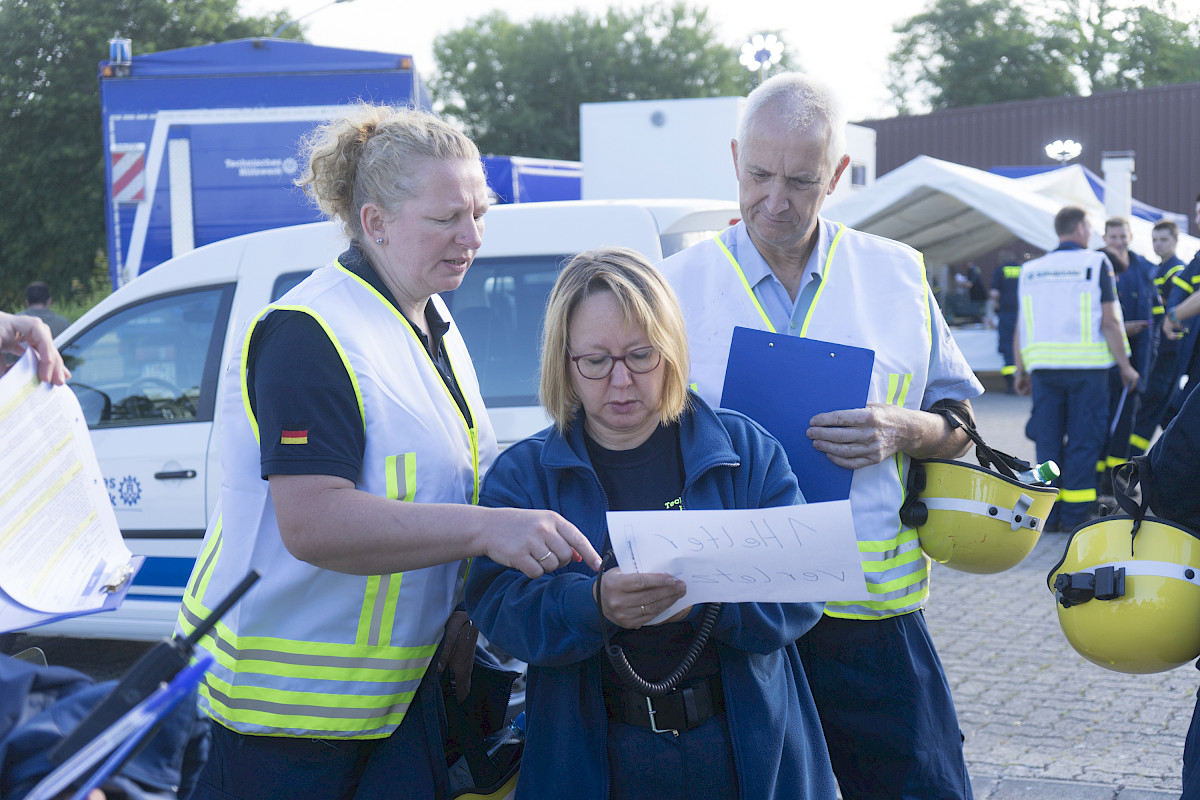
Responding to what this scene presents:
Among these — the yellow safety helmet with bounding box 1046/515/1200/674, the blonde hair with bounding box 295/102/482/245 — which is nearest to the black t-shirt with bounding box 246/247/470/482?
the blonde hair with bounding box 295/102/482/245

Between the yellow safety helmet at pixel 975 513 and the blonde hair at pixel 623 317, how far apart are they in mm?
676

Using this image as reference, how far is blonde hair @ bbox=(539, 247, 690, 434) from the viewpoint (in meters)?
2.12

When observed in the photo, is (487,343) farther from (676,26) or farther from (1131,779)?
(676,26)

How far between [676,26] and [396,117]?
51.5 meters

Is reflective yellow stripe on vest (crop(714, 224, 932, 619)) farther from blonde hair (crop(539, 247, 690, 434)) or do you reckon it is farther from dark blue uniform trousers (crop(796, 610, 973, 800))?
blonde hair (crop(539, 247, 690, 434))

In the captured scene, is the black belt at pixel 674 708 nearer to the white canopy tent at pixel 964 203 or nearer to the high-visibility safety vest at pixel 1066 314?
the high-visibility safety vest at pixel 1066 314

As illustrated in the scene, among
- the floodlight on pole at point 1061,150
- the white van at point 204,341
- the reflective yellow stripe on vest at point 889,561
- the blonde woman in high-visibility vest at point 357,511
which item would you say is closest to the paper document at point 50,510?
the blonde woman in high-visibility vest at point 357,511

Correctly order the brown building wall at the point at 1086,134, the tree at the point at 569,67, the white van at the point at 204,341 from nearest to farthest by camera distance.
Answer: the white van at the point at 204,341
the brown building wall at the point at 1086,134
the tree at the point at 569,67

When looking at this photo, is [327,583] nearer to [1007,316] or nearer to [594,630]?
[594,630]

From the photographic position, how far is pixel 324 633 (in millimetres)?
2006

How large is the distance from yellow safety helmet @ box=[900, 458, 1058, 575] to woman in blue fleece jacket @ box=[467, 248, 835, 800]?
1.68 feet

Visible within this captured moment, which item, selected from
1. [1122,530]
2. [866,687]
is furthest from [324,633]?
[1122,530]

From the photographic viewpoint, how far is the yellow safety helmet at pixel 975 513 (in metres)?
2.45

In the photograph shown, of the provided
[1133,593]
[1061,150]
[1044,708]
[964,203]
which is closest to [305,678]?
[1133,593]
